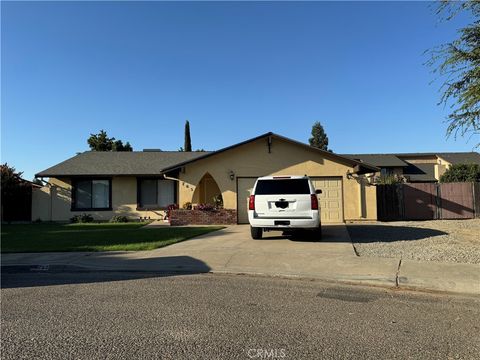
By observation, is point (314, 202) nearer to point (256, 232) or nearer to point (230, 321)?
point (256, 232)

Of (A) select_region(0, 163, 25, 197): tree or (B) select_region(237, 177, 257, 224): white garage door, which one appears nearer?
(B) select_region(237, 177, 257, 224): white garage door

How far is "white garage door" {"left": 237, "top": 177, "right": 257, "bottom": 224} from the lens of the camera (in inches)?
806

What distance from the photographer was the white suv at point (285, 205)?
12289 mm

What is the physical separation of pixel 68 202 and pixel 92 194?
1415 millimetres

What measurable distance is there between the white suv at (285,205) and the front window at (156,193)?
12967mm

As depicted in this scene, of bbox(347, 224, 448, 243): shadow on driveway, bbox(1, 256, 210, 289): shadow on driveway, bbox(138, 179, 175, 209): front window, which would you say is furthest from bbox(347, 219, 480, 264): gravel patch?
bbox(138, 179, 175, 209): front window

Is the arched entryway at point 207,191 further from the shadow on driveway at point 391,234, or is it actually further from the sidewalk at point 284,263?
the sidewalk at point 284,263

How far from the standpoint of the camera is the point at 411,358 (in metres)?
4.35

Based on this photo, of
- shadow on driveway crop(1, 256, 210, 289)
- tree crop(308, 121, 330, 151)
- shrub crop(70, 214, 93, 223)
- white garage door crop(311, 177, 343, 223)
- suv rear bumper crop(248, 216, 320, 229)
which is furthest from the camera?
tree crop(308, 121, 330, 151)

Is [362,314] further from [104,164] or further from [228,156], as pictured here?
[104,164]

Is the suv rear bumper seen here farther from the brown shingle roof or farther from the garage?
the brown shingle roof

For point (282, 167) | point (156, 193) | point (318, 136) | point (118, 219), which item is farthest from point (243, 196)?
point (318, 136)

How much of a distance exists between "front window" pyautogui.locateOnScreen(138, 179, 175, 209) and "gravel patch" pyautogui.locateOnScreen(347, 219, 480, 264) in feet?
40.8

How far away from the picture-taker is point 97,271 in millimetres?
9375
